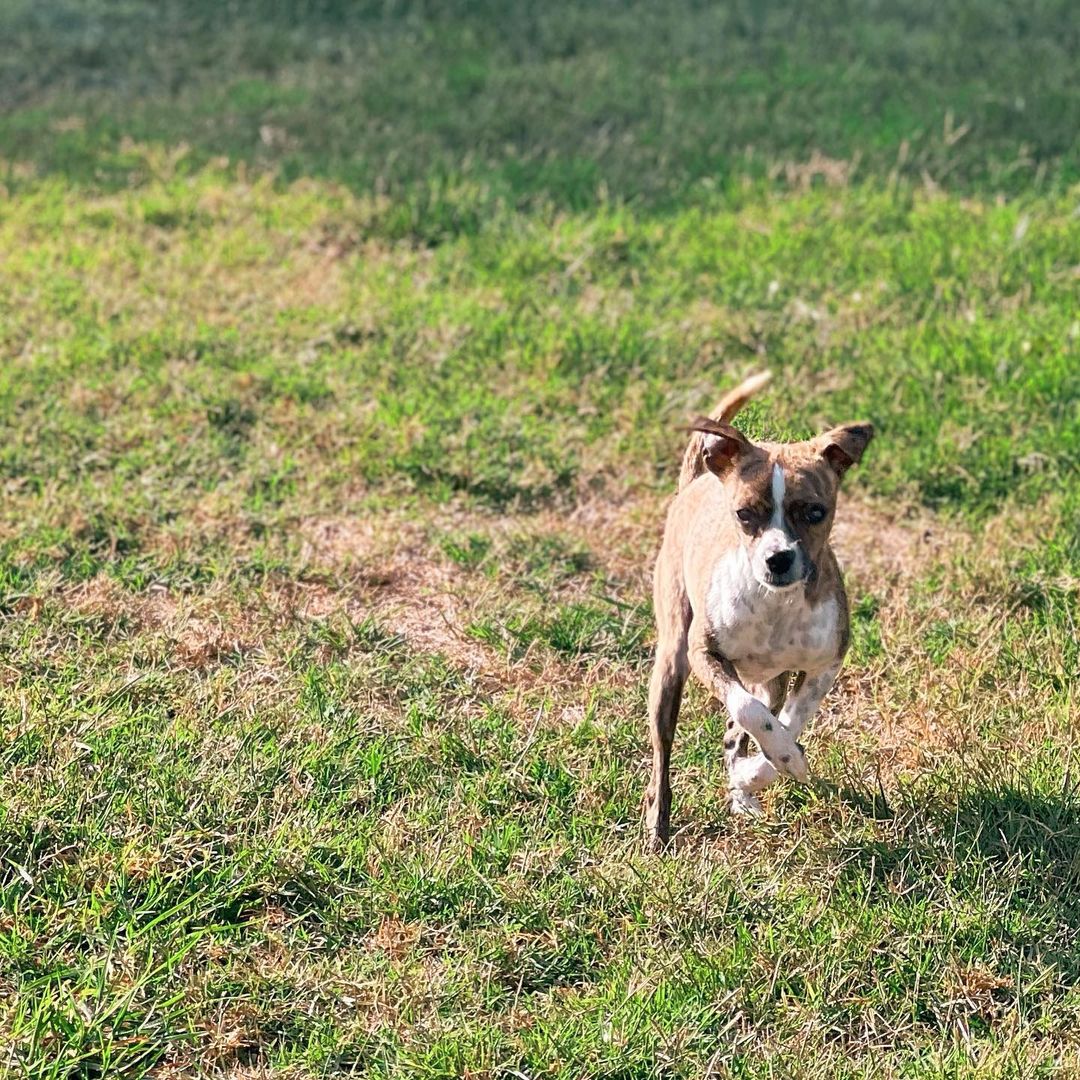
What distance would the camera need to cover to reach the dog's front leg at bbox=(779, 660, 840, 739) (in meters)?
3.77

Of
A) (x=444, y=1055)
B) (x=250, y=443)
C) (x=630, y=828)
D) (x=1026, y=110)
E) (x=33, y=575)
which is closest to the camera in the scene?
(x=444, y=1055)

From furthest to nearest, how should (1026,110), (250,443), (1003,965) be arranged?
(1026,110) → (250,443) → (1003,965)

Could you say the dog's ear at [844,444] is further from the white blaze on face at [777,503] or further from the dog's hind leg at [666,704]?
the dog's hind leg at [666,704]

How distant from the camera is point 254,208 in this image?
8211mm

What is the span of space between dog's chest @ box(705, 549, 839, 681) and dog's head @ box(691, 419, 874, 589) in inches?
3.6

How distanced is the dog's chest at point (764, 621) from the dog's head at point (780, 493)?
9cm

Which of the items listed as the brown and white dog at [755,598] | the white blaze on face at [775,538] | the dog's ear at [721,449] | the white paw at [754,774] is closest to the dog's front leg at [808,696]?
the brown and white dog at [755,598]

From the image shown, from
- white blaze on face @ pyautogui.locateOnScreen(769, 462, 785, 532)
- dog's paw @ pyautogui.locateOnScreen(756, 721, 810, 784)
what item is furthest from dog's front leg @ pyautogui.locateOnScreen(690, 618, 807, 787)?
white blaze on face @ pyautogui.locateOnScreen(769, 462, 785, 532)

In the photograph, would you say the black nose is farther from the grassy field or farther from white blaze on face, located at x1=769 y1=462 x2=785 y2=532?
the grassy field

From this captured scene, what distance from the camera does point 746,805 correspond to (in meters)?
4.00

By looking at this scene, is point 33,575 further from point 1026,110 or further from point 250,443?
point 1026,110

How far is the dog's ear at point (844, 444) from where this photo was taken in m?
3.69

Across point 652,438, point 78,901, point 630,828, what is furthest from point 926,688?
point 78,901

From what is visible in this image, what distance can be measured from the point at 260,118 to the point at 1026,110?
4661mm
